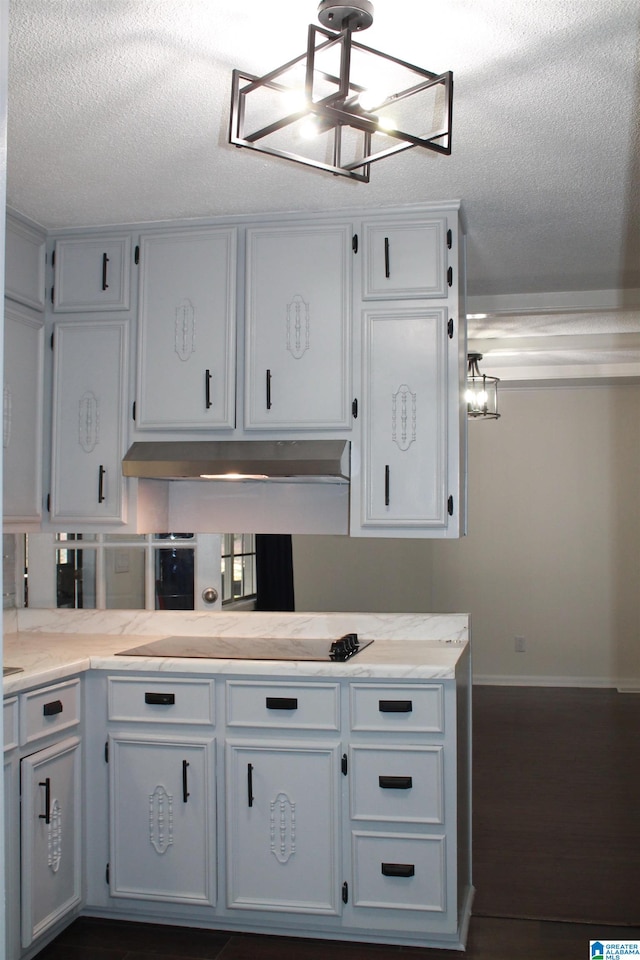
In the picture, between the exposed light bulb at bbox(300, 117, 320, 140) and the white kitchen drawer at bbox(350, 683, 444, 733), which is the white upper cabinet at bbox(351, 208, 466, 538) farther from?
the exposed light bulb at bbox(300, 117, 320, 140)

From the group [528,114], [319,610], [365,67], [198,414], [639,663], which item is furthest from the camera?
[639,663]

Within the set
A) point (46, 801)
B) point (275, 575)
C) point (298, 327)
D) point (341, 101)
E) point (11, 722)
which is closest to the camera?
point (341, 101)

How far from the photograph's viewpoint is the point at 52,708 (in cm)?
301

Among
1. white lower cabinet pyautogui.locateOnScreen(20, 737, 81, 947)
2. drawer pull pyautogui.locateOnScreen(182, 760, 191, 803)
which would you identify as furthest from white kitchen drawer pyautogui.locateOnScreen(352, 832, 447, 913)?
white lower cabinet pyautogui.locateOnScreen(20, 737, 81, 947)

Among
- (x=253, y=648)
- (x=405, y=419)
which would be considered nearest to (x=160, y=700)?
(x=253, y=648)

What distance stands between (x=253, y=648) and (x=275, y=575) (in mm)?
484

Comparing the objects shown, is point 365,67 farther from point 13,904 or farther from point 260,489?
point 13,904

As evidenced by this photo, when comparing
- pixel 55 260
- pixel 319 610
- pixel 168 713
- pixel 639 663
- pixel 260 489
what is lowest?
pixel 639 663

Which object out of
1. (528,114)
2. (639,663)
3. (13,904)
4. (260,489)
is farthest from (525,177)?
(639,663)

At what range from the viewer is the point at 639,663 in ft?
24.9

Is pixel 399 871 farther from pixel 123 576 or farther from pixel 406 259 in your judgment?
pixel 406 259

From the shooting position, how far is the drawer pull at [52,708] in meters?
2.98

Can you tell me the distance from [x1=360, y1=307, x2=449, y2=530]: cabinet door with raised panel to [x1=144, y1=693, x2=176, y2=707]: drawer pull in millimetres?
955

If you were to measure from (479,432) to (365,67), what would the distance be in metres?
5.68
